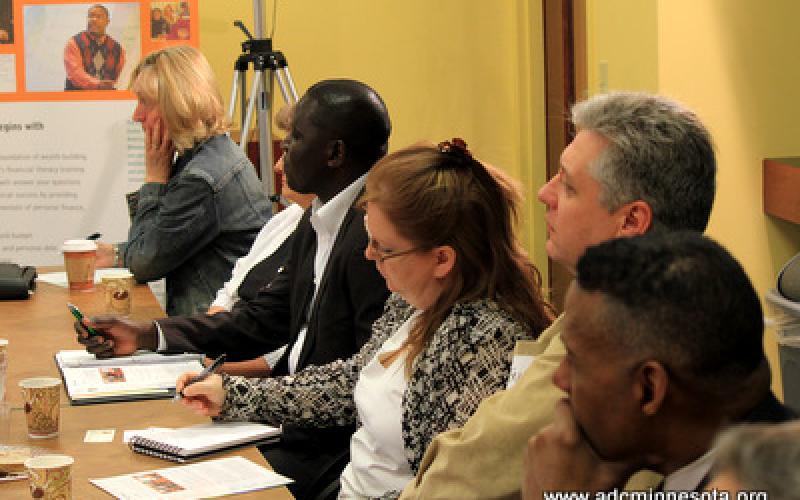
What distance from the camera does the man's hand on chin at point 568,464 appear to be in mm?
1351

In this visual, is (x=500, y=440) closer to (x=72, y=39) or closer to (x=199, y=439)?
(x=199, y=439)

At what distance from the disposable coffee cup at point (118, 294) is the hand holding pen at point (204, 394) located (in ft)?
3.70

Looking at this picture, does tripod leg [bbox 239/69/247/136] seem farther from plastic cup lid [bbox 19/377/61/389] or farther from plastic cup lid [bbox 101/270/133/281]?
plastic cup lid [bbox 19/377/61/389]

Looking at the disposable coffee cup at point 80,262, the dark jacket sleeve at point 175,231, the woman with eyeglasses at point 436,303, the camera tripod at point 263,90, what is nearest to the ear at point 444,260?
the woman with eyeglasses at point 436,303

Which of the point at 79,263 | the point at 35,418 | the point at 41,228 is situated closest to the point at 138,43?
the point at 41,228

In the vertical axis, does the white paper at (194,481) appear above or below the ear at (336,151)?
below

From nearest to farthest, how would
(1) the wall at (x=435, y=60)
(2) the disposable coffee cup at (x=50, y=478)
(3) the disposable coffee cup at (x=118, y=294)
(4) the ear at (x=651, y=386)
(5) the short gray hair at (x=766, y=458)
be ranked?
(5) the short gray hair at (x=766, y=458) → (4) the ear at (x=651, y=386) → (2) the disposable coffee cup at (x=50, y=478) → (3) the disposable coffee cup at (x=118, y=294) → (1) the wall at (x=435, y=60)

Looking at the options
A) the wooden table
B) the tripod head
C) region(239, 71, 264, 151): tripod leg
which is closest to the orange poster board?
the tripod head

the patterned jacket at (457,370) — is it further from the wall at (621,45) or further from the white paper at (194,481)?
the wall at (621,45)

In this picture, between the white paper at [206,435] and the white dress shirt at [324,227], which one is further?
the white dress shirt at [324,227]

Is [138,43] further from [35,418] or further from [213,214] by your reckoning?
[35,418]

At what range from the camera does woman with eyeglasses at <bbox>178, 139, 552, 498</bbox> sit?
2059mm

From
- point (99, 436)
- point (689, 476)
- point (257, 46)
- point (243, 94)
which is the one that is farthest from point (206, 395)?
point (243, 94)

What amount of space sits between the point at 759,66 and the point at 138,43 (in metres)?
2.74
